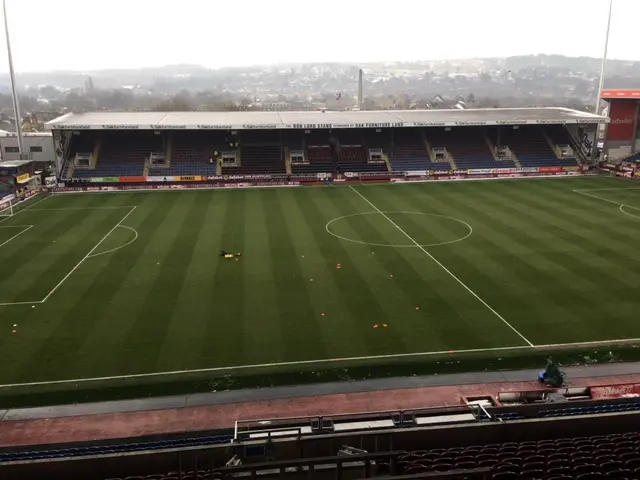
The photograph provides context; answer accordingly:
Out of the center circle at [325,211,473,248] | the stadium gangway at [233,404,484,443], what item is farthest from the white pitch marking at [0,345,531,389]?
the center circle at [325,211,473,248]

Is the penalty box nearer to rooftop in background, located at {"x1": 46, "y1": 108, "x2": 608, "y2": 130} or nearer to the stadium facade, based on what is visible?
the stadium facade

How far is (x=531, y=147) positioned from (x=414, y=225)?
28.2m

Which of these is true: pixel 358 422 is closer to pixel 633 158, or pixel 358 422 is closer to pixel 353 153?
pixel 353 153

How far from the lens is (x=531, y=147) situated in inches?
2140

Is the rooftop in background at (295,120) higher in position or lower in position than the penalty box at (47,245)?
higher

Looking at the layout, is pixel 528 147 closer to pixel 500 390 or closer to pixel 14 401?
pixel 500 390

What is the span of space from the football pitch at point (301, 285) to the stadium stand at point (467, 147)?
14.2 metres

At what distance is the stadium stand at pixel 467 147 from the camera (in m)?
51.3

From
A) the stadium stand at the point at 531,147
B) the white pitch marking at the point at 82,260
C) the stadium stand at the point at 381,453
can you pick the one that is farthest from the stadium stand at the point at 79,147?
the stadium stand at the point at 381,453

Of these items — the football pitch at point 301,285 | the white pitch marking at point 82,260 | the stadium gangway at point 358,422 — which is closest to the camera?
the stadium gangway at point 358,422

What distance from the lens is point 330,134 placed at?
179 ft

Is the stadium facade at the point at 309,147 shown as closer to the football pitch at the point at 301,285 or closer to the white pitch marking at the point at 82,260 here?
the football pitch at the point at 301,285

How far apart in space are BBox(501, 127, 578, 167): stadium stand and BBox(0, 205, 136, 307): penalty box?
121 feet

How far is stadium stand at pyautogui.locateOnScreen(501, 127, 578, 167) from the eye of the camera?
52.0 m
